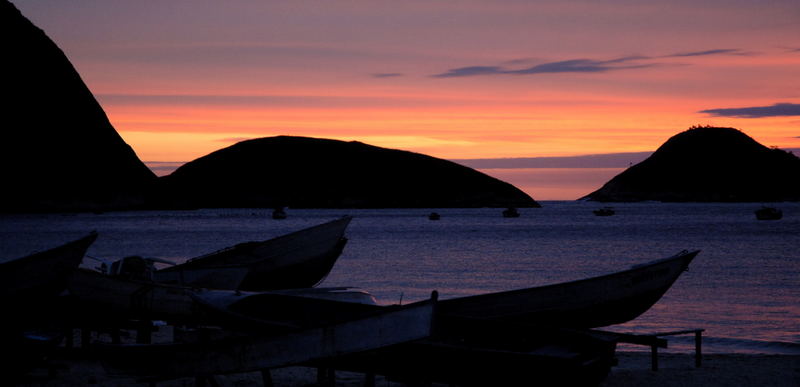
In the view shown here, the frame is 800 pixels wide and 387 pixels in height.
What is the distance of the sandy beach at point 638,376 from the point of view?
1314 cm

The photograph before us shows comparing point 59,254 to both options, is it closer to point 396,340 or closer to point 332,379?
point 332,379

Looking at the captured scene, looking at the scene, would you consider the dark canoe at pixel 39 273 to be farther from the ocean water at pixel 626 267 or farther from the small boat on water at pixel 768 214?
the small boat on water at pixel 768 214

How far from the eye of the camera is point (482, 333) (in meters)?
11.8

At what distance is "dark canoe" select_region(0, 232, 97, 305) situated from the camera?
41.7 ft

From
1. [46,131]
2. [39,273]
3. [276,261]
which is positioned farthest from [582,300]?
[46,131]

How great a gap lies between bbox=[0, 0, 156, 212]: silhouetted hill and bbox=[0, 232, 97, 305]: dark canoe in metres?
183

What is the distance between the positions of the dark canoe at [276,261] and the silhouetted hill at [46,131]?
177 metres

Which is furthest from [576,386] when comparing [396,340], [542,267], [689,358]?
[542,267]

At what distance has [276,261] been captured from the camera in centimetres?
2050

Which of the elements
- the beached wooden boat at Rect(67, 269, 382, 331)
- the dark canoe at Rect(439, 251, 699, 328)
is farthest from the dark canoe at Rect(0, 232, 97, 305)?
the dark canoe at Rect(439, 251, 699, 328)

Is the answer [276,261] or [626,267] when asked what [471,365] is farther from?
[626,267]

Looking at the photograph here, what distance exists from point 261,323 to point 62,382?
3.54 m

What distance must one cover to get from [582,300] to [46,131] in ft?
623

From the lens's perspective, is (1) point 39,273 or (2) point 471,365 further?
(1) point 39,273
